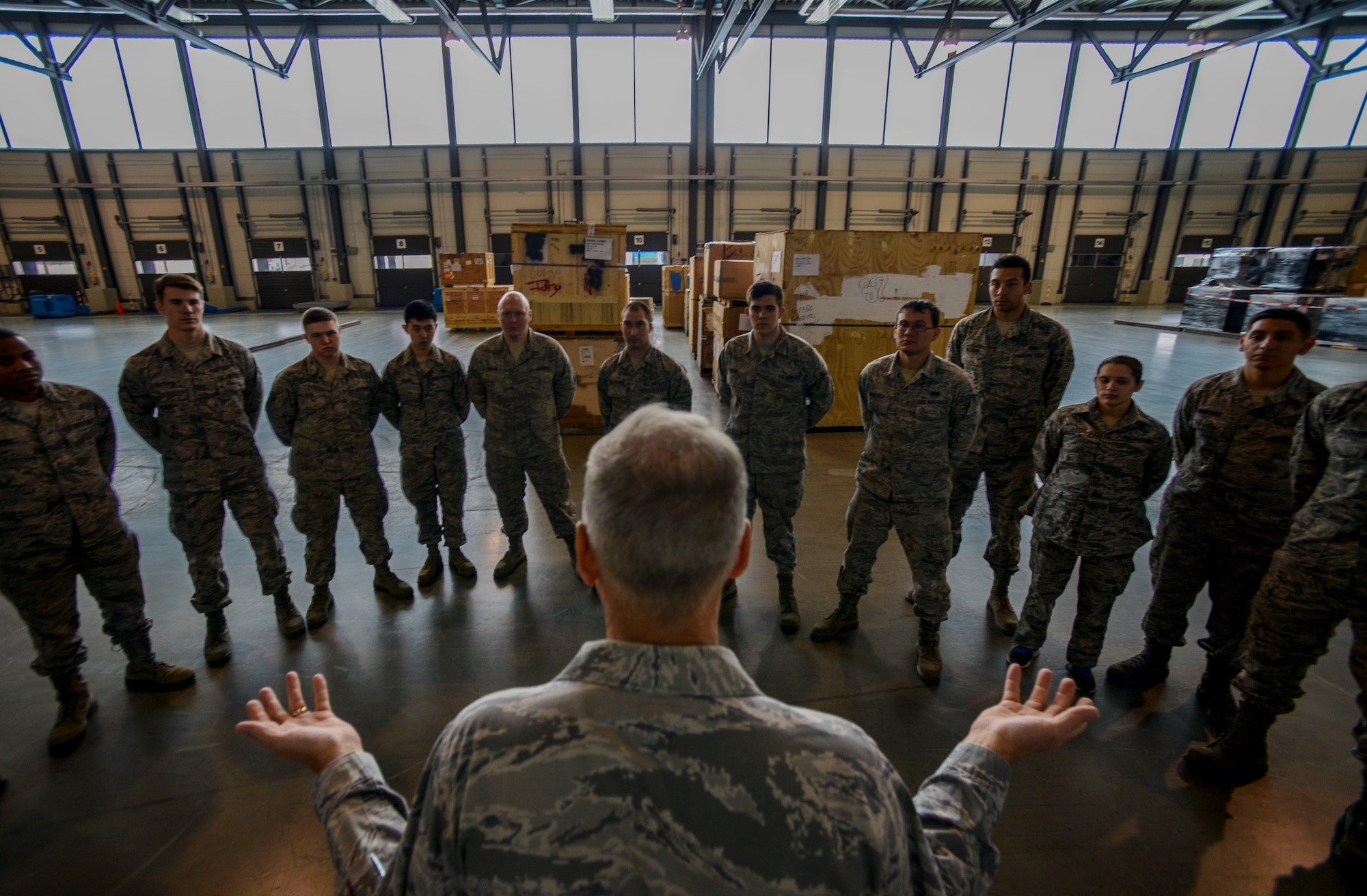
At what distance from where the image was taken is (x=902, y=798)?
0.80 metres

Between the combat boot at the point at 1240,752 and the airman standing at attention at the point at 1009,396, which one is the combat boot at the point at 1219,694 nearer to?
the combat boot at the point at 1240,752

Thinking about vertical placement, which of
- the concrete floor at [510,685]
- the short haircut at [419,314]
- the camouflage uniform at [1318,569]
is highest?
the short haircut at [419,314]

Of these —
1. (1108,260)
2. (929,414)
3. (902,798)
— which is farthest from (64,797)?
(1108,260)

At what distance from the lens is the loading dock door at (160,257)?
59.7 feet

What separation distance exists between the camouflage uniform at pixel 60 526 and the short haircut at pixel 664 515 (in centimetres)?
301

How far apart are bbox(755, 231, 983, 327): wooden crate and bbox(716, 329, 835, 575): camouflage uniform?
10.6 feet

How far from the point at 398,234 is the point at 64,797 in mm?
19672

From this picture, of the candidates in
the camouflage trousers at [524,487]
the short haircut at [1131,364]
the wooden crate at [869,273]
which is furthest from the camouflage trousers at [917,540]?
the wooden crate at [869,273]

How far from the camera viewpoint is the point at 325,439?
11.2ft

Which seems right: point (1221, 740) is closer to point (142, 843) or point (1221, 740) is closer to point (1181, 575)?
point (1181, 575)

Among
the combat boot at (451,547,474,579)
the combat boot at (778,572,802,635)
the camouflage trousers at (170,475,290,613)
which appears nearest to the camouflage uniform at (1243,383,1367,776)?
the combat boot at (778,572,802,635)

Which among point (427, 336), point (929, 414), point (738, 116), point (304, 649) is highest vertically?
point (738, 116)

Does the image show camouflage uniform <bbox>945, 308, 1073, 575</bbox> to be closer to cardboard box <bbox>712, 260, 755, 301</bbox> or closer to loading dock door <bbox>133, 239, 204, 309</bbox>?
cardboard box <bbox>712, 260, 755, 301</bbox>

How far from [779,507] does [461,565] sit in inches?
87.8
